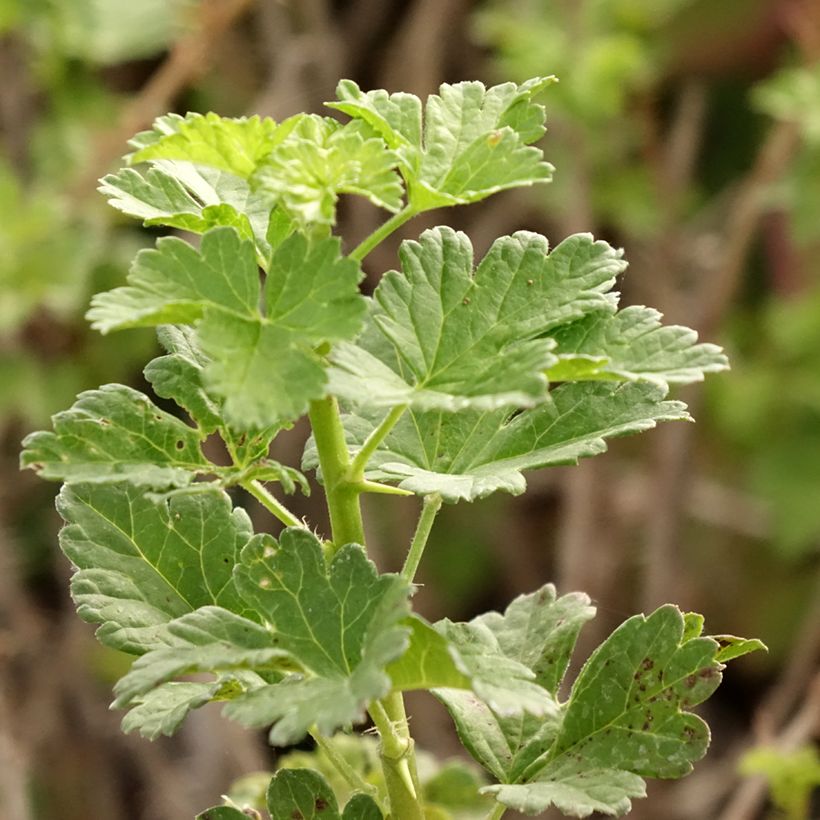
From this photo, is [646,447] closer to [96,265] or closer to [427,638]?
[96,265]

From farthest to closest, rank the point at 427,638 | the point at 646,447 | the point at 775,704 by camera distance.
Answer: the point at 646,447, the point at 775,704, the point at 427,638

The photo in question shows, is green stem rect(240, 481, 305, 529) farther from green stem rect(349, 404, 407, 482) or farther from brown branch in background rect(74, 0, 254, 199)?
brown branch in background rect(74, 0, 254, 199)

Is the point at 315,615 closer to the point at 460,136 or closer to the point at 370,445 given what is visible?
the point at 370,445

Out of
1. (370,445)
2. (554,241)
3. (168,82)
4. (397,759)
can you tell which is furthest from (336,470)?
(554,241)

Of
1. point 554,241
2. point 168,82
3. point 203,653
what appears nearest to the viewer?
point 203,653

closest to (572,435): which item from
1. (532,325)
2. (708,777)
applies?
(532,325)
